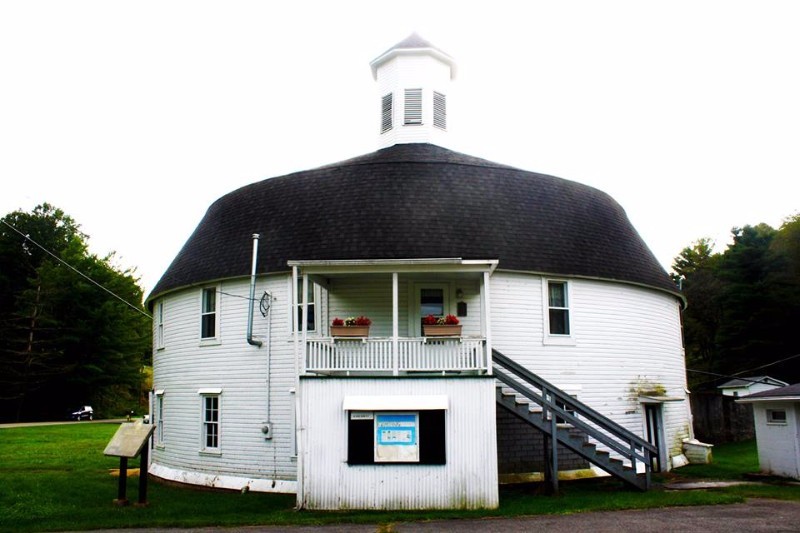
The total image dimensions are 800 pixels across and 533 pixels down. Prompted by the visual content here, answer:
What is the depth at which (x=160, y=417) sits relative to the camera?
1959 centimetres

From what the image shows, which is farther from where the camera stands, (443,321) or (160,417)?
(160,417)

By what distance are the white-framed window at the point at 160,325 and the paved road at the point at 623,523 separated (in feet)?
30.4

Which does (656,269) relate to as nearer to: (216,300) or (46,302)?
(216,300)

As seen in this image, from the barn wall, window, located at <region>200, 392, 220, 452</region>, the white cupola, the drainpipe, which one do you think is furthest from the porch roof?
the white cupola

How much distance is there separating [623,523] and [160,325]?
14.0 meters

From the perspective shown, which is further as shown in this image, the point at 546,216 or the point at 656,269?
the point at 656,269

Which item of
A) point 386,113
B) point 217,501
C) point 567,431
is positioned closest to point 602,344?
point 567,431

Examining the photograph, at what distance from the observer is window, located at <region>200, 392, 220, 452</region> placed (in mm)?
17250

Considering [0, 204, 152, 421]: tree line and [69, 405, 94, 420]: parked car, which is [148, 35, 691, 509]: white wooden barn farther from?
[69, 405, 94, 420]: parked car

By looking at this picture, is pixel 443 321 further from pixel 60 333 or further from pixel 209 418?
pixel 60 333

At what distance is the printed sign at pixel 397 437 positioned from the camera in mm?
12680

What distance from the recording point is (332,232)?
16547 millimetres

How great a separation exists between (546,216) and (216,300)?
27.8ft

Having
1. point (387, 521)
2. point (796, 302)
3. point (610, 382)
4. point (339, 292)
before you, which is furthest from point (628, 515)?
point (796, 302)
